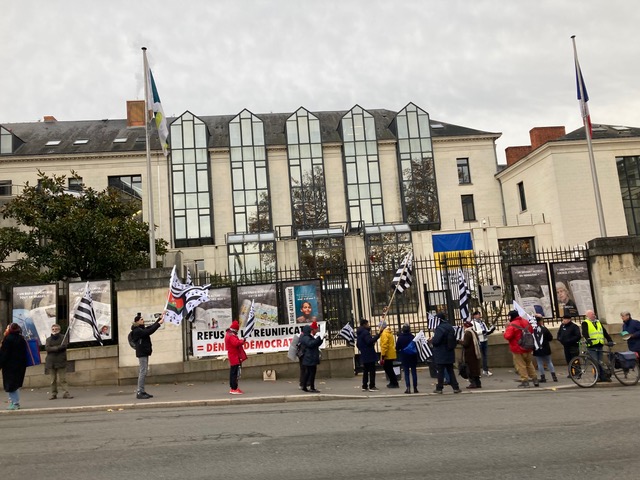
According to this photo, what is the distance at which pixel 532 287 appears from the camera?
17.6 metres

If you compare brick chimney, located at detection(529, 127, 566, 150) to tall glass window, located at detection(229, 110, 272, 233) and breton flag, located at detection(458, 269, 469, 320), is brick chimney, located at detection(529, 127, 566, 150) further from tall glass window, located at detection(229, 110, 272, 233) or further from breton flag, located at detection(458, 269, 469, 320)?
breton flag, located at detection(458, 269, 469, 320)

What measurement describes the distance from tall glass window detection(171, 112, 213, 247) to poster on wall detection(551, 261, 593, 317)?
108 feet

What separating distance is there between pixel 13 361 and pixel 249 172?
37060mm

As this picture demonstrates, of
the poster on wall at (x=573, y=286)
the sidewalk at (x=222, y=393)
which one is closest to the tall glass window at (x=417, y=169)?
the poster on wall at (x=573, y=286)

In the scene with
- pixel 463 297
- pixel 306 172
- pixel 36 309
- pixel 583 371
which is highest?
pixel 306 172

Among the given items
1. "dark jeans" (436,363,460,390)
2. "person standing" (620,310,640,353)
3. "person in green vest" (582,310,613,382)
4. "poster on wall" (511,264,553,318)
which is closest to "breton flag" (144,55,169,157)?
"dark jeans" (436,363,460,390)

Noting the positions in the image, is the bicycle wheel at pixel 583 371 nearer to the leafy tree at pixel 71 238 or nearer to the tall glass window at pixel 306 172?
the leafy tree at pixel 71 238

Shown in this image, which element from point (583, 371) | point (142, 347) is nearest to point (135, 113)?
point (142, 347)

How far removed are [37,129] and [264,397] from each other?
1878 inches

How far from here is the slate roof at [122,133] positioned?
4800 centimetres

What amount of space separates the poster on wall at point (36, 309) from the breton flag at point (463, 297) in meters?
11.7

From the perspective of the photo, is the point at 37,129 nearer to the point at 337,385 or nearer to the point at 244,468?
the point at 337,385

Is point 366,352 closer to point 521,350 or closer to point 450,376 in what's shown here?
point 450,376

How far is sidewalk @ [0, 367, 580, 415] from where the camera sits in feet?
40.8
